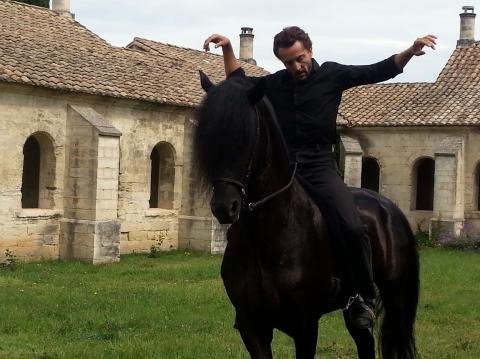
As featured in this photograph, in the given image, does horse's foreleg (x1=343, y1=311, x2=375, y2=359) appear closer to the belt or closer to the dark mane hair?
the belt

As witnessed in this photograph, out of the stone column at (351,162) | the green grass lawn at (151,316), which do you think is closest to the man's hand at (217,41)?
the green grass lawn at (151,316)

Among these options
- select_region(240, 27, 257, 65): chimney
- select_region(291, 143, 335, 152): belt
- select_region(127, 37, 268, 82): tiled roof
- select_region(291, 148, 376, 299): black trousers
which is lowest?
select_region(291, 148, 376, 299): black trousers

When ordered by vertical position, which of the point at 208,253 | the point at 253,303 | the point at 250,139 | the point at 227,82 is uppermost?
the point at 227,82

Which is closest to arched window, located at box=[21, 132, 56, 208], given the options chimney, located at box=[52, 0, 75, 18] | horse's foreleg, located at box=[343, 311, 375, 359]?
chimney, located at box=[52, 0, 75, 18]

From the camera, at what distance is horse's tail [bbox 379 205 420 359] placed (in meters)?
6.79

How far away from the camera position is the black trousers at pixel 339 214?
5.30 m

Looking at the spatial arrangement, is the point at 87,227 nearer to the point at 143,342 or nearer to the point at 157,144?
the point at 157,144

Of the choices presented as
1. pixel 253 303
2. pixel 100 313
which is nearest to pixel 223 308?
pixel 100 313

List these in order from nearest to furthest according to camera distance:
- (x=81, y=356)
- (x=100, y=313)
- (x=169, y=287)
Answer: (x=81, y=356)
(x=100, y=313)
(x=169, y=287)

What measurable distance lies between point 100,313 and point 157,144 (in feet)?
39.1

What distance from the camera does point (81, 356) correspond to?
8.55 m

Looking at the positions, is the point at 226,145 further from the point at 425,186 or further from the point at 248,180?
the point at 425,186

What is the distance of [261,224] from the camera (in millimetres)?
4906

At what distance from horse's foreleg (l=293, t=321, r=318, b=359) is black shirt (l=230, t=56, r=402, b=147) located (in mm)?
1269
